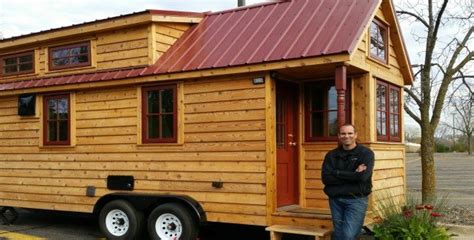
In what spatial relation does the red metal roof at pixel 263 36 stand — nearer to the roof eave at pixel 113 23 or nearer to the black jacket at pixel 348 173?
the roof eave at pixel 113 23

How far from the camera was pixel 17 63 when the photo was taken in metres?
11.6

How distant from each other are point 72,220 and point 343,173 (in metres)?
7.47

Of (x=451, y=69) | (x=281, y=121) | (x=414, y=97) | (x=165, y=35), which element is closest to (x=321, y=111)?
(x=281, y=121)

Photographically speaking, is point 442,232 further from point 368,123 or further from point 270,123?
point 270,123

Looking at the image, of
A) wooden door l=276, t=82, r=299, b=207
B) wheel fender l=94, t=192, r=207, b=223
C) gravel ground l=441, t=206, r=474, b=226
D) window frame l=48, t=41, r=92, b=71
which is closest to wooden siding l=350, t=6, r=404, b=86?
wooden door l=276, t=82, r=299, b=207

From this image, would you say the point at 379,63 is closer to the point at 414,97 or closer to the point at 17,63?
the point at 414,97

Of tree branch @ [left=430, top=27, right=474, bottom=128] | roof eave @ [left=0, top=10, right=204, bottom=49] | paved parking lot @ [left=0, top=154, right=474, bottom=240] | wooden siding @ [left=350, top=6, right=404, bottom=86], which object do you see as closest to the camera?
wooden siding @ [left=350, top=6, right=404, bottom=86]

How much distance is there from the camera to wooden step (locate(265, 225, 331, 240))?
7.21 m

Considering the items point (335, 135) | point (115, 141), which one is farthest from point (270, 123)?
point (115, 141)

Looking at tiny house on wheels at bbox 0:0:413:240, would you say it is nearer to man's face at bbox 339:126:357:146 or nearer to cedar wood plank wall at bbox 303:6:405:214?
cedar wood plank wall at bbox 303:6:405:214

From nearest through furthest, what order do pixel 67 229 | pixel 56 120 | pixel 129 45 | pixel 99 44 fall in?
1. pixel 129 45
2. pixel 99 44
3. pixel 56 120
4. pixel 67 229

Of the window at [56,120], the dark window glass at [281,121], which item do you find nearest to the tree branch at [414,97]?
the dark window glass at [281,121]

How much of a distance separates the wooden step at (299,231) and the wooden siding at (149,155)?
0.35m

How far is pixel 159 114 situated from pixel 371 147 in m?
3.56
